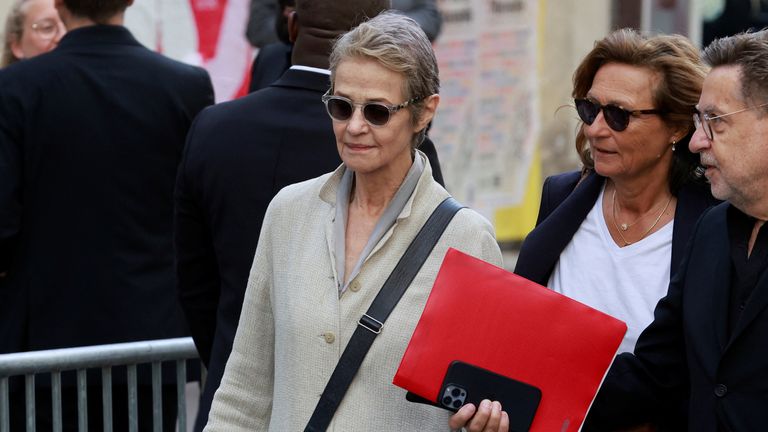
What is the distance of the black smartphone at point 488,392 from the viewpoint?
3.49m

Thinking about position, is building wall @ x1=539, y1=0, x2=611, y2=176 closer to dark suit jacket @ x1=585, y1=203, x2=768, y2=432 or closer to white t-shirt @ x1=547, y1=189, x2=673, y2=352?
white t-shirt @ x1=547, y1=189, x2=673, y2=352

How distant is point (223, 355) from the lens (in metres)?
4.53

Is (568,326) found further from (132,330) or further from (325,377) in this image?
(132,330)

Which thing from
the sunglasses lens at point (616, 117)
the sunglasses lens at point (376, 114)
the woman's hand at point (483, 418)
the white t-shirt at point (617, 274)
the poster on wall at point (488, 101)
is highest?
the sunglasses lens at point (376, 114)

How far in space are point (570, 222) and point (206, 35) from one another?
16.4 ft

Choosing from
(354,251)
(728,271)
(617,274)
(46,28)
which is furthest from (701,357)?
(46,28)

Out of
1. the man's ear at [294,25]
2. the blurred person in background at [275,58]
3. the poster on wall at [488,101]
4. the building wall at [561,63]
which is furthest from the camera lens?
the building wall at [561,63]

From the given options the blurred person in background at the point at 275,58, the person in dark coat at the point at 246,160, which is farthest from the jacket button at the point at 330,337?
the blurred person in background at the point at 275,58

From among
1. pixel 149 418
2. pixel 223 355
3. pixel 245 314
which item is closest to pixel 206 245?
pixel 223 355

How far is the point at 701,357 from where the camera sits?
11.9 feet

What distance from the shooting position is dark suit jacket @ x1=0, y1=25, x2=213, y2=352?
17.8 feet

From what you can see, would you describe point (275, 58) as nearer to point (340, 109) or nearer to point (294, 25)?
point (294, 25)

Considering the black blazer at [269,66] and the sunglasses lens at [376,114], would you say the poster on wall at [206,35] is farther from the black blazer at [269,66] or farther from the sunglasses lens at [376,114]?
the sunglasses lens at [376,114]

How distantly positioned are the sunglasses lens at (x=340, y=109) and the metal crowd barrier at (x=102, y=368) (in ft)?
5.81
